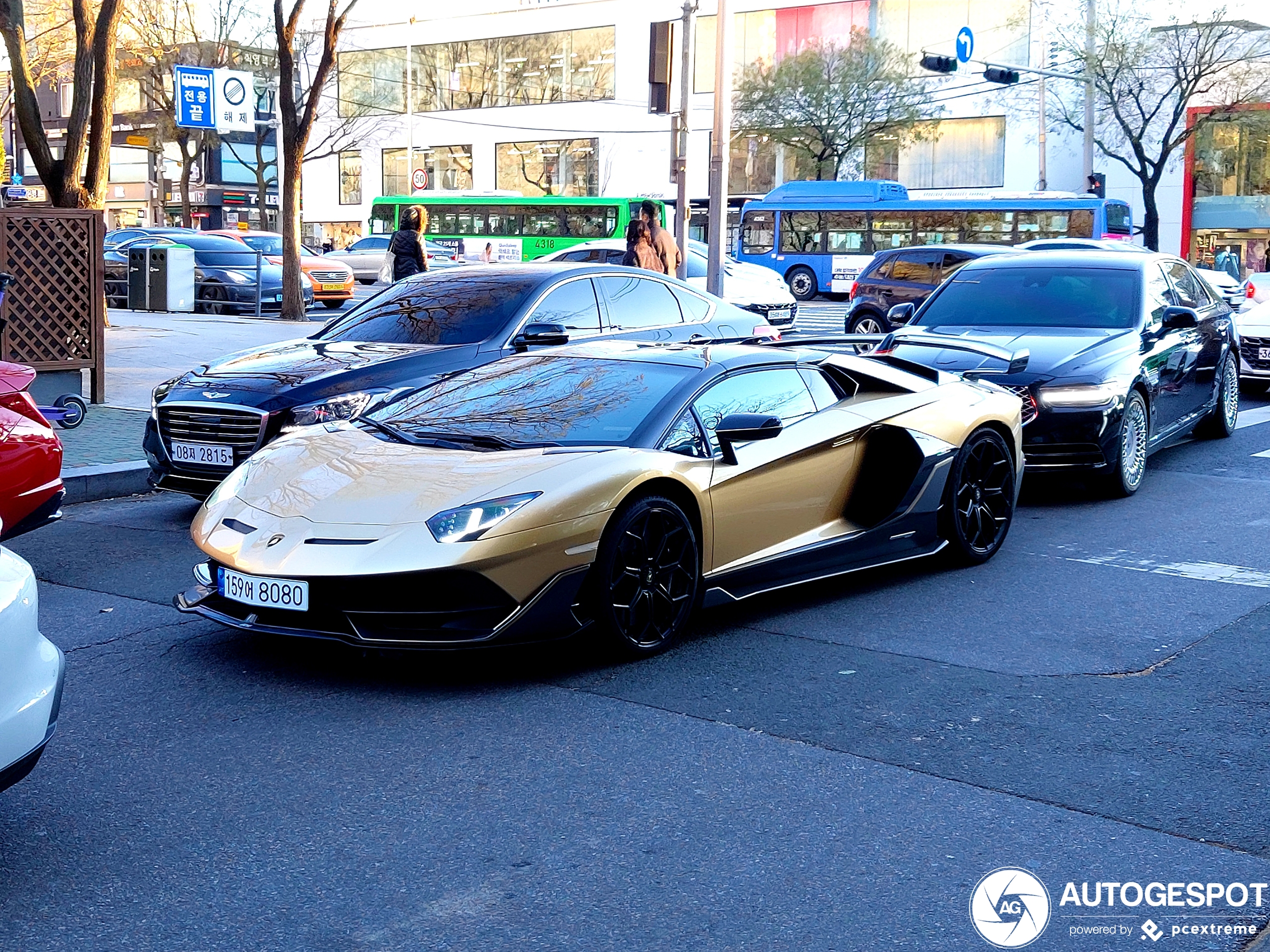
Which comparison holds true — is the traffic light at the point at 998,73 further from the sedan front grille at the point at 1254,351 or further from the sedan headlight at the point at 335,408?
the sedan headlight at the point at 335,408

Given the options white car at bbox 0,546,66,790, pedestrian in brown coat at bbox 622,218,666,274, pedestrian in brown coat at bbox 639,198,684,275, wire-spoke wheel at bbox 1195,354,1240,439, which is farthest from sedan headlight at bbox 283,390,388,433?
wire-spoke wheel at bbox 1195,354,1240,439

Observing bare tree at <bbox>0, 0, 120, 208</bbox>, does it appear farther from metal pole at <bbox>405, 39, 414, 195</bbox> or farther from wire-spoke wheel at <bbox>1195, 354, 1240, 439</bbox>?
metal pole at <bbox>405, 39, 414, 195</bbox>

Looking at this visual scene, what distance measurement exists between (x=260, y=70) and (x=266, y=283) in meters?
30.2

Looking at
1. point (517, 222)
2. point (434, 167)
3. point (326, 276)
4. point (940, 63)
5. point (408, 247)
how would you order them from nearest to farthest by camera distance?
point (408, 247) → point (326, 276) → point (940, 63) → point (517, 222) → point (434, 167)

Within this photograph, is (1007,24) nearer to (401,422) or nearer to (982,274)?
(982,274)

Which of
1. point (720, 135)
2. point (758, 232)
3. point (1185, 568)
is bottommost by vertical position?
point (1185, 568)

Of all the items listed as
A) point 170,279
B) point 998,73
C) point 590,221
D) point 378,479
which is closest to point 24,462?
point 378,479

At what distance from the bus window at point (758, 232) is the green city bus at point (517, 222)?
3.62m

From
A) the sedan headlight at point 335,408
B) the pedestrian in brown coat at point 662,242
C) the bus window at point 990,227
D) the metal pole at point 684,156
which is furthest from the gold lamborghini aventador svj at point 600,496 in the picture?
the bus window at point 990,227

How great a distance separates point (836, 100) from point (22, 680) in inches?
2068

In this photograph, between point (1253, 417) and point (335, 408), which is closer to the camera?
point (335, 408)

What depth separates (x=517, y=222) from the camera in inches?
1822

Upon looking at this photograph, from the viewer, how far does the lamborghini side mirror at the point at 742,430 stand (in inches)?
230

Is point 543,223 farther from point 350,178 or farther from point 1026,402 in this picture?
point 1026,402
